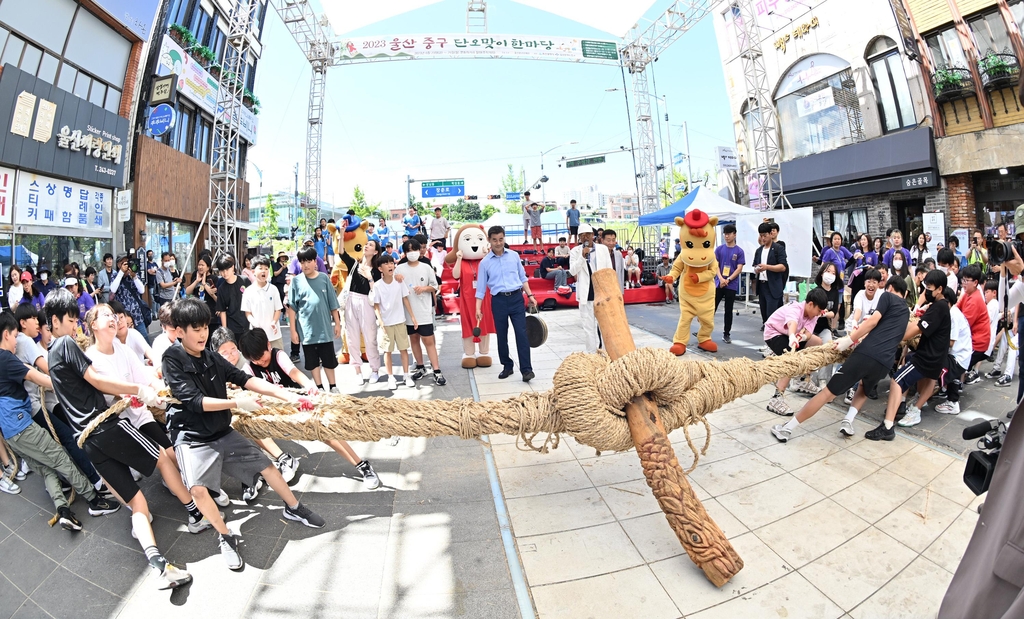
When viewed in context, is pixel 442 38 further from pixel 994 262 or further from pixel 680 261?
pixel 994 262

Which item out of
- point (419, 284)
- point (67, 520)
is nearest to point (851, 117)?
point (419, 284)

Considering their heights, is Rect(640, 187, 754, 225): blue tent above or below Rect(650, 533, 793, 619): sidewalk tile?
above

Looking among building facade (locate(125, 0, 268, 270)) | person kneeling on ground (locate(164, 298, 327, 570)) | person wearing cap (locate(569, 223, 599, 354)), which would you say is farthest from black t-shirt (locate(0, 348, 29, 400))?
building facade (locate(125, 0, 268, 270))

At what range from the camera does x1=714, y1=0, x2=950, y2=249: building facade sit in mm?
12984

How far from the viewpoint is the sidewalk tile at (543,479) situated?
123 inches

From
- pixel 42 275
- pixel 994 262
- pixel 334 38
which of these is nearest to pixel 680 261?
pixel 994 262

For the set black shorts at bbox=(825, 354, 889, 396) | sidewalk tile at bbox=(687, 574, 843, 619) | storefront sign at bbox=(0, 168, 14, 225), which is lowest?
sidewalk tile at bbox=(687, 574, 843, 619)

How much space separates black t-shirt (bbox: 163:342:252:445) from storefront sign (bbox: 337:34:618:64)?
60.2 feet

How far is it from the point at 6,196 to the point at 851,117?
20773mm

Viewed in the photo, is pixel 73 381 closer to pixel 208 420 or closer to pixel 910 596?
pixel 208 420

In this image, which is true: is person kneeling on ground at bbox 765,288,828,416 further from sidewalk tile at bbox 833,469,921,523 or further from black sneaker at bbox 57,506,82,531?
black sneaker at bbox 57,506,82,531

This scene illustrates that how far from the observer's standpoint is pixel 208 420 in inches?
104

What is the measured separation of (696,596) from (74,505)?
3822 millimetres

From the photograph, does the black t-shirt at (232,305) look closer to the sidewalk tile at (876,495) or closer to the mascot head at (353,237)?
the mascot head at (353,237)
